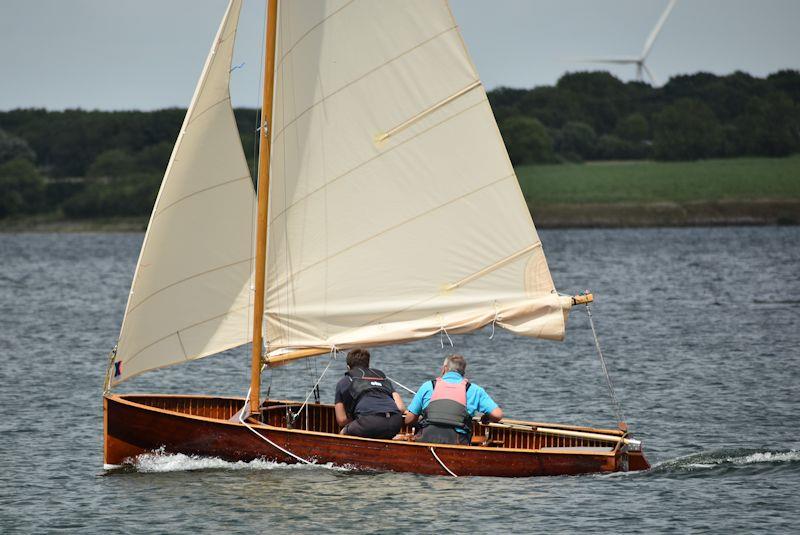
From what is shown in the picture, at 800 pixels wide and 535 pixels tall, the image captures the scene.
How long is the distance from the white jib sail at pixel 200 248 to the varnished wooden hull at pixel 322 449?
0.80 meters

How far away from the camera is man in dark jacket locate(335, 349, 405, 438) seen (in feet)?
62.2

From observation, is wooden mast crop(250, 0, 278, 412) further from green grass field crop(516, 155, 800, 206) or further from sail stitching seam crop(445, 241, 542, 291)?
green grass field crop(516, 155, 800, 206)

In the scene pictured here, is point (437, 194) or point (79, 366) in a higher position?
point (437, 194)

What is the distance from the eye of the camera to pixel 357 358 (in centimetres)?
1916

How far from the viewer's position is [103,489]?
762 inches

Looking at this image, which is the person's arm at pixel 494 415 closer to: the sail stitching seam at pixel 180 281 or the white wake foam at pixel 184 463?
the white wake foam at pixel 184 463

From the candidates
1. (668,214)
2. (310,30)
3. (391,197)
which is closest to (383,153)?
(391,197)

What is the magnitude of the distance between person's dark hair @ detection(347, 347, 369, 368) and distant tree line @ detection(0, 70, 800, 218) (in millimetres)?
145720

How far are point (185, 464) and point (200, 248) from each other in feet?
10.1

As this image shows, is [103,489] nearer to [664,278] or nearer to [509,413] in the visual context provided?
[509,413]

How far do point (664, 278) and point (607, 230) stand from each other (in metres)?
81.2

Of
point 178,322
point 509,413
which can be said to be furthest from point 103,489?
point 509,413

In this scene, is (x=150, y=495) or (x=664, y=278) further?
(x=664, y=278)

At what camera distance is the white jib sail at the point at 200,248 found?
1912 cm
